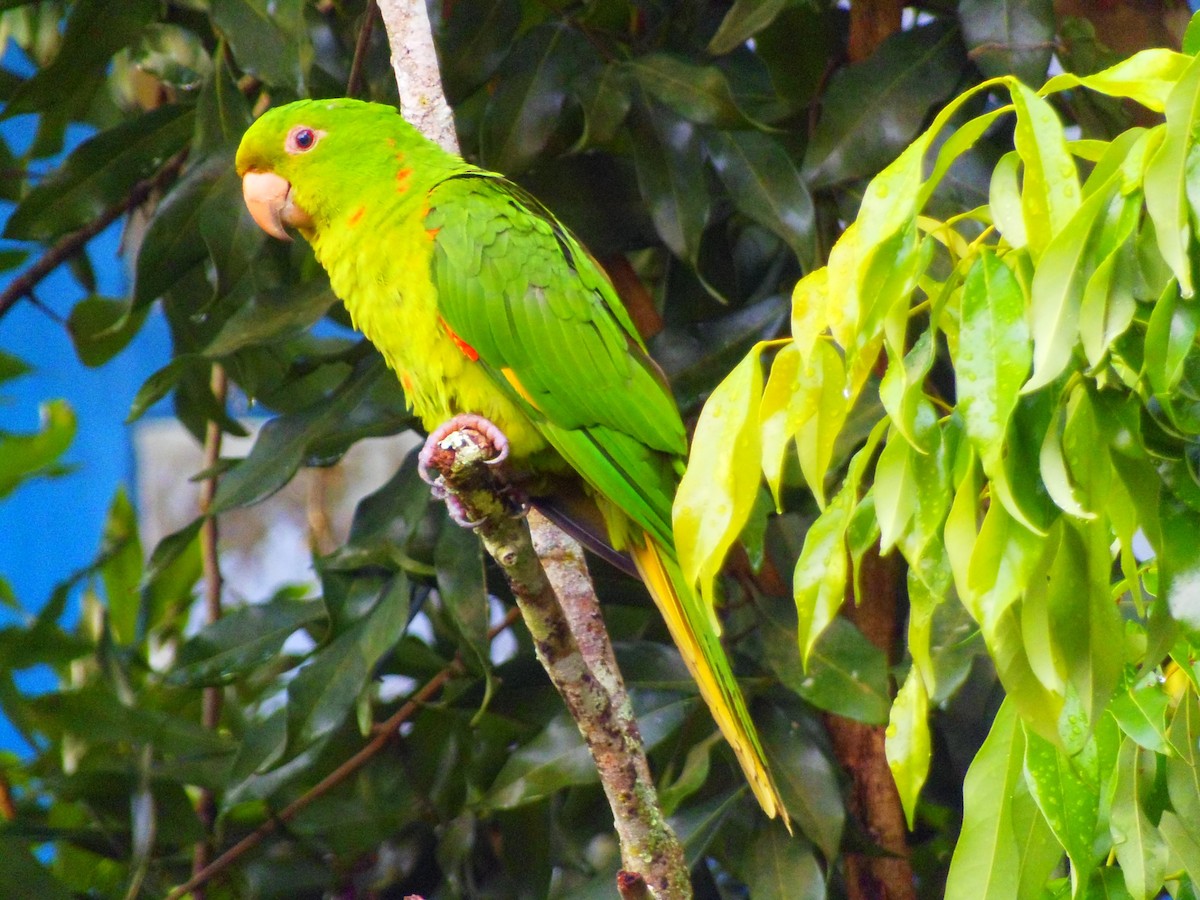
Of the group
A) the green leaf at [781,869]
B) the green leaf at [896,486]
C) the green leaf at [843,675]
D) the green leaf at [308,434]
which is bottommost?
the green leaf at [781,869]

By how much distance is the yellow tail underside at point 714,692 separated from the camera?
1178 mm

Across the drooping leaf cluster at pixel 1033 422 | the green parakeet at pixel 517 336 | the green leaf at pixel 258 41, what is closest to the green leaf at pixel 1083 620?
the drooping leaf cluster at pixel 1033 422

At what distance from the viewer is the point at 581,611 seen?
1219 millimetres

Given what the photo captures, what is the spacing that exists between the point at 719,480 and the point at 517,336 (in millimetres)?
622

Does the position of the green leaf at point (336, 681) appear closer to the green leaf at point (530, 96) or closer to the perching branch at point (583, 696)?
the perching branch at point (583, 696)

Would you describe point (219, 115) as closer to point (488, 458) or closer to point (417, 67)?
point (417, 67)

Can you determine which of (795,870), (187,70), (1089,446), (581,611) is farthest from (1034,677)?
(187,70)

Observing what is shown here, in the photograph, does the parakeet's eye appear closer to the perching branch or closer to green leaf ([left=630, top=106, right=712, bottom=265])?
green leaf ([left=630, top=106, right=712, bottom=265])

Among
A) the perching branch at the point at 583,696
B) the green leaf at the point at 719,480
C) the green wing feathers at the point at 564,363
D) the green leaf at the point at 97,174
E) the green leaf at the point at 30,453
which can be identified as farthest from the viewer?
the green leaf at the point at 30,453

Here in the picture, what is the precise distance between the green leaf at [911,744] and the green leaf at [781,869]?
623mm

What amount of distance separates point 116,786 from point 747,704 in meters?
0.94

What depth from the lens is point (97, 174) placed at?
170cm

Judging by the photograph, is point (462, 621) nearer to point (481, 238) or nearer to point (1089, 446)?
point (481, 238)

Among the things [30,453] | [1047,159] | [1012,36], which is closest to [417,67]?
[1012,36]
